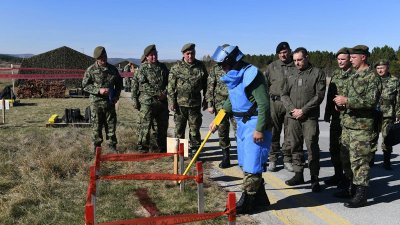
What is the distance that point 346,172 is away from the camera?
5.57 meters

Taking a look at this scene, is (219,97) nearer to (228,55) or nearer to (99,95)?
(99,95)

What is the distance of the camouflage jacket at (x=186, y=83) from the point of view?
7.52 meters

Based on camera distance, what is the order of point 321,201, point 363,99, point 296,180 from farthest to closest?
point 296,180, point 321,201, point 363,99

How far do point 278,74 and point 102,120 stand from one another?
11.6 feet

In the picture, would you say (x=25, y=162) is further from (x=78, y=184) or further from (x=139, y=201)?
(x=139, y=201)

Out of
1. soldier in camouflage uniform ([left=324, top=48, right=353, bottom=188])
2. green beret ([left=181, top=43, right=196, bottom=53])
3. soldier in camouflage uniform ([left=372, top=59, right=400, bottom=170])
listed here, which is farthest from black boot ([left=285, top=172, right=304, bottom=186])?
green beret ([left=181, top=43, right=196, bottom=53])

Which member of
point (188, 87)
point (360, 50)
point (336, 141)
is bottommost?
point (336, 141)

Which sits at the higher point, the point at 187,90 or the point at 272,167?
the point at 187,90

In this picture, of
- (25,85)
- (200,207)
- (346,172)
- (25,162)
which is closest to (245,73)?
(200,207)

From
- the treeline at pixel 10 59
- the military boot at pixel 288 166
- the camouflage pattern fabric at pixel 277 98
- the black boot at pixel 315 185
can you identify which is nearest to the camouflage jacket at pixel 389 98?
the camouflage pattern fabric at pixel 277 98

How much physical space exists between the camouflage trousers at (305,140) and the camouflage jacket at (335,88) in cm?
42

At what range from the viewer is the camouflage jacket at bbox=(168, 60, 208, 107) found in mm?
7520

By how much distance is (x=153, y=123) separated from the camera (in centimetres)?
823

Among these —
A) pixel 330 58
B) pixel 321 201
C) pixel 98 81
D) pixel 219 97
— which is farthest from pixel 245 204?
pixel 330 58
